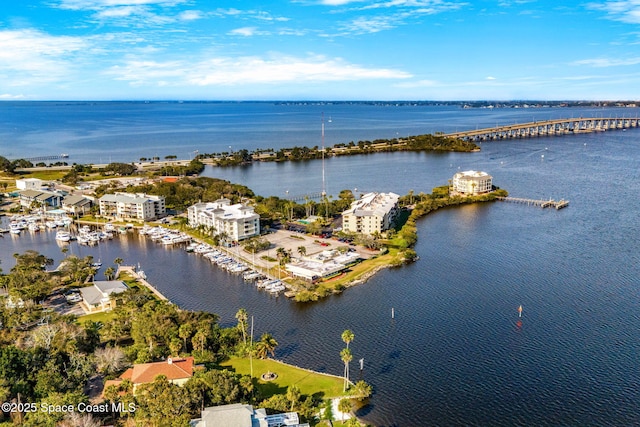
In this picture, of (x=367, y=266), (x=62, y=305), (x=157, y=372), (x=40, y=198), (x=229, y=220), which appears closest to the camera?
(x=157, y=372)

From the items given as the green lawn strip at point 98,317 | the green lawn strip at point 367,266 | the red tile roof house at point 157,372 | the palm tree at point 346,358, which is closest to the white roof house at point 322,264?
the green lawn strip at point 367,266

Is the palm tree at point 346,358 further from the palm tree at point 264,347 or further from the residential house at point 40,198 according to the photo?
the residential house at point 40,198

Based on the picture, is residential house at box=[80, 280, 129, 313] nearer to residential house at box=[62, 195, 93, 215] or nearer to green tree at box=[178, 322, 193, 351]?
green tree at box=[178, 322, 193, 351]

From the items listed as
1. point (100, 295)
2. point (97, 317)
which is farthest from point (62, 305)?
point (97, 317)

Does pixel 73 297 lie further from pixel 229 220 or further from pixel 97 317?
pixel 229 220

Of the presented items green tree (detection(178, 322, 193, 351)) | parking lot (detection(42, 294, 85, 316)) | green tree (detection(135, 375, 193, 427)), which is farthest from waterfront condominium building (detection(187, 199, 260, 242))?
green tree (detection(135, 375, 193, 427))

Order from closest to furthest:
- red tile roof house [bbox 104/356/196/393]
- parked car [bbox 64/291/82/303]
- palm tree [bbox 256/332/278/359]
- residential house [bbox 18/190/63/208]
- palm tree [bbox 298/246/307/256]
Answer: red tile roof house [bbox 104/356/196/393]
palm tree [bbox 256/332/278/359]
parked car [bbox 64/291/82/303]
palm tree [bbox 298/246/307/256]
residential house [bbox 18/190/63/208]

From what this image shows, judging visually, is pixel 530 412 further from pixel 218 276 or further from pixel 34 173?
pixel 34 173
